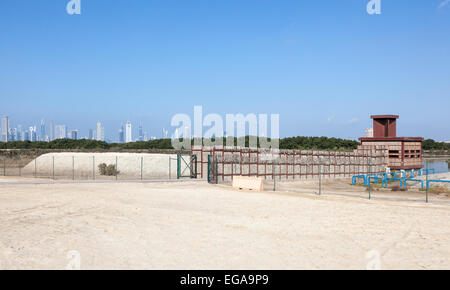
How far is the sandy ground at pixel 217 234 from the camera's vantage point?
10852mm

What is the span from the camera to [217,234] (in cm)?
1432

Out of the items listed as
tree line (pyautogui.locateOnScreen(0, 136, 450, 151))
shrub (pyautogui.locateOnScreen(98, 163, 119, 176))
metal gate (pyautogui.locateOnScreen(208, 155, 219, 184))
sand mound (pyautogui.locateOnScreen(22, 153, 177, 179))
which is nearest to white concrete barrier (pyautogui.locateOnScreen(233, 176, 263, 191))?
metal gate (pyautogui.locateOnScreen(208, 155, 219, 184))

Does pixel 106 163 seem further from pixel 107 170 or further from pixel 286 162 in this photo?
pixel 286 162

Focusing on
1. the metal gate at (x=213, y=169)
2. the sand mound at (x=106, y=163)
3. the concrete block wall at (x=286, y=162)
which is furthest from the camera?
the sand mound at (x=106, y=163)

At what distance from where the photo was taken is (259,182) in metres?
30.6

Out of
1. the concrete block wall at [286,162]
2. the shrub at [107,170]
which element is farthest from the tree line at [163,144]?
the concrete block wall at [286,162]

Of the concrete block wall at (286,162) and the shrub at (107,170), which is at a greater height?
the concrete block wall at (286,162)

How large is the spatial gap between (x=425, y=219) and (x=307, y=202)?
23.5 ft

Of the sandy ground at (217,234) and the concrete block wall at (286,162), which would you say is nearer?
the sandy ground at (217,234)

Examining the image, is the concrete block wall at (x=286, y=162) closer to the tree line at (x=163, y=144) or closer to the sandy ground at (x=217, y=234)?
the sandy ground at (x=217, y=234)

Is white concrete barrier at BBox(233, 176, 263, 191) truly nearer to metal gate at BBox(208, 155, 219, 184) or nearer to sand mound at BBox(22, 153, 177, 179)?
metal gate at BBox(208, 155, 219, 184)

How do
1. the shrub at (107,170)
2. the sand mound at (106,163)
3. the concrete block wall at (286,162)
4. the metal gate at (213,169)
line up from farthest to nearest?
1. the shrub at (107,170)
2. the sand mound at (106,163)
3. the concrete block wall at (286,162)
4. the metal gate at (213,169)

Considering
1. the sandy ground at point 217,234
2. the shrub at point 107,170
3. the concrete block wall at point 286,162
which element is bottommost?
the shrub at point 107,170

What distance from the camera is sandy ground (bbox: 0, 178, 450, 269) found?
1085cm
